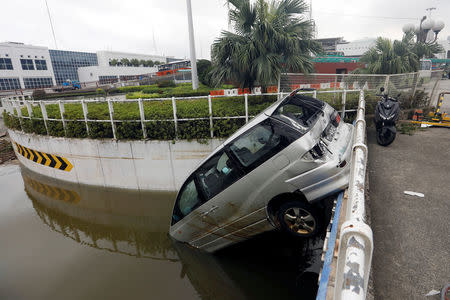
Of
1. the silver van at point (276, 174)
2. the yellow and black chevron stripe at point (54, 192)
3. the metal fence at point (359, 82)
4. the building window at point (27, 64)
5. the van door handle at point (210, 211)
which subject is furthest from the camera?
the building window at point (27, 64)

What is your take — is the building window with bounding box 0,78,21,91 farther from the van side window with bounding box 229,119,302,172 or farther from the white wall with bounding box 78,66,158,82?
the van side window with bounding box 229,119,302,172

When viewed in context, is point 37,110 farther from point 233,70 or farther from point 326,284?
point 326,284

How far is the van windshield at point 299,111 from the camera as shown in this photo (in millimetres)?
3533

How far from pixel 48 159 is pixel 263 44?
28.3 feet

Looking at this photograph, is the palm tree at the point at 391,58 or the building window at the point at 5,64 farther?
the building window at the point at 5,64

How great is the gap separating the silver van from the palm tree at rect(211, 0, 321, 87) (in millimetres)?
3890

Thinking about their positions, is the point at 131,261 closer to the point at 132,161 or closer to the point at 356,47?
the point at 132,161

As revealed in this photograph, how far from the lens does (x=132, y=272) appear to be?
5.01 meters

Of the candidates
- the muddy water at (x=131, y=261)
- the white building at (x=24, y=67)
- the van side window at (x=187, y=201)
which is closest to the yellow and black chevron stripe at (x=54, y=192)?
the muddy water at (x=131, y=261)

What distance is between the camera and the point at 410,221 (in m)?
3.00

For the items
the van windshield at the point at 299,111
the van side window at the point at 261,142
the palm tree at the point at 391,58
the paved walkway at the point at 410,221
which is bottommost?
the paved walkway at the point at 410,221

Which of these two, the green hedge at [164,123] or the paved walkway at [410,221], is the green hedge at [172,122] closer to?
the green hedge at [164,123]

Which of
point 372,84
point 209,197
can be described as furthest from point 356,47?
point 209,197

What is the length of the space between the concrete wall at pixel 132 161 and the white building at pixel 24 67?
4854cm
